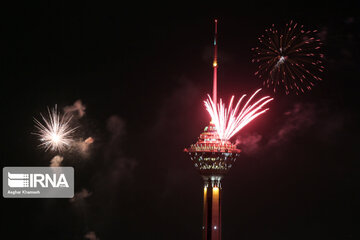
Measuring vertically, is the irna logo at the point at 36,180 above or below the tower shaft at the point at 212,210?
above

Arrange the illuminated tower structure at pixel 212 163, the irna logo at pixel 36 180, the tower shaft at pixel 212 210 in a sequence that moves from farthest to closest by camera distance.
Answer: the irna logo at pixel 36 180
the tower shaft at pixel 212 210
the illuminated tower structure at pixel 212 163

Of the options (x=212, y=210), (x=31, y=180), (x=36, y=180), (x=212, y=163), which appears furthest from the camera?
(x=31, y=180)

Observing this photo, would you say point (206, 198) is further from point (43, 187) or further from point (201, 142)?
point (43, 187)

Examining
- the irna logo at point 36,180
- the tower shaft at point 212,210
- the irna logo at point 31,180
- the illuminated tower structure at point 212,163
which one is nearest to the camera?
the illuminated tower structure at point 212,163

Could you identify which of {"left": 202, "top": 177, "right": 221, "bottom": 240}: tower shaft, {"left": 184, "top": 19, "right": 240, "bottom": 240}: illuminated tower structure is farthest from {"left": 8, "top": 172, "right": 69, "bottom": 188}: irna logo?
{"left": 202, "top": 177, "right": 221, "bottom": 240}: tower shaft

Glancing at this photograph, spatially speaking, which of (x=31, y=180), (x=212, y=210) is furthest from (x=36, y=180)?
(x=212, y=210)

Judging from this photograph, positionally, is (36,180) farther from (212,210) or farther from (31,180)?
(212,210)

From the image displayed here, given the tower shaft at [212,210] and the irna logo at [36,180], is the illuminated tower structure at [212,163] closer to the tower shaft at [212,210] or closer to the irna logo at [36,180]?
the tower shaft at [212,210]

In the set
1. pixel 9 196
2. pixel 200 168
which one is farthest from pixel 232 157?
pixel 9 196

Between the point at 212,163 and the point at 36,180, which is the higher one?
the point at 212,163

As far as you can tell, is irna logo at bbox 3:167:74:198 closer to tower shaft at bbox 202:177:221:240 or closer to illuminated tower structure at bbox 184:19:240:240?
illuminated tower structure at bbox 184:19:240:240

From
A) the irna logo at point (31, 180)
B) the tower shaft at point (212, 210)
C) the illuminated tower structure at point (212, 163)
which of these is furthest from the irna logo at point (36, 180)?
the tower shaft at point (212, 210)
